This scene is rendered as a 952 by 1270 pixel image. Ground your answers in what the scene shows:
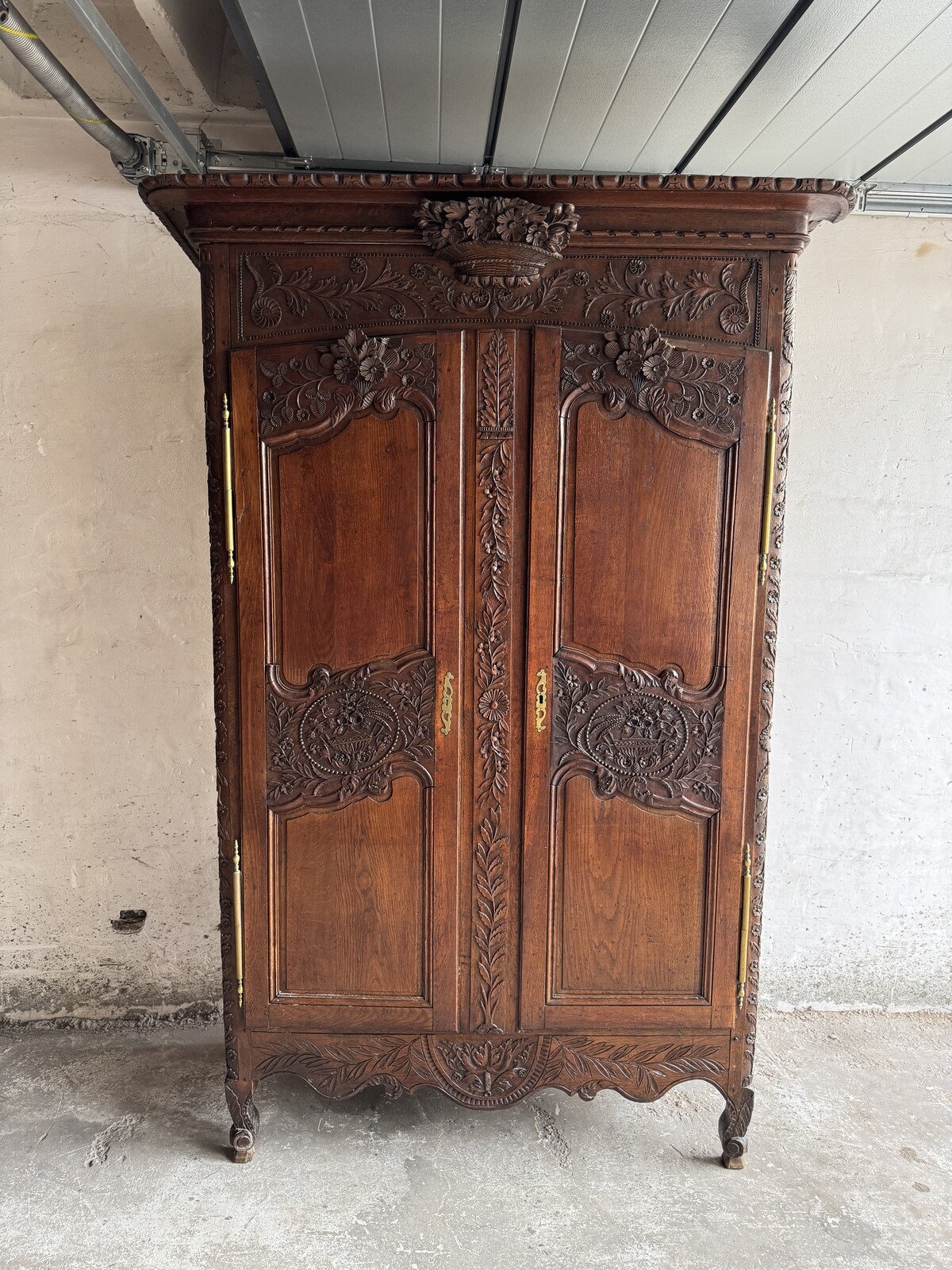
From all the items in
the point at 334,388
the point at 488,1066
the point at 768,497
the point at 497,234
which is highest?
the point at 497,234

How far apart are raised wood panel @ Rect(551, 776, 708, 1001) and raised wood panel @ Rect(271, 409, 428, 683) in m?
0.60

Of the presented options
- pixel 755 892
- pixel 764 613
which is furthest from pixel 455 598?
pixel 755 892

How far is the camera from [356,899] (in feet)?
6.94

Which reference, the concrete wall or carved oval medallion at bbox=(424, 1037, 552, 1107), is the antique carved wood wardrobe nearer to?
carved oval medallion at bbox=(424, 1037, 552, 1107)

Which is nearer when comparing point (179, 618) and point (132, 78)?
point (132, 78)

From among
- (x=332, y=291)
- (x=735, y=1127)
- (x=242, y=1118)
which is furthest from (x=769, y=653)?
(x=242, y=1118)

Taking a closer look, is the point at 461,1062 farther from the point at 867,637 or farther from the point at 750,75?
the point at 750,75

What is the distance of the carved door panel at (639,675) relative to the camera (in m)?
2.00

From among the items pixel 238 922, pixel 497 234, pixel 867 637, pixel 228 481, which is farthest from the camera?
pixel 867 637

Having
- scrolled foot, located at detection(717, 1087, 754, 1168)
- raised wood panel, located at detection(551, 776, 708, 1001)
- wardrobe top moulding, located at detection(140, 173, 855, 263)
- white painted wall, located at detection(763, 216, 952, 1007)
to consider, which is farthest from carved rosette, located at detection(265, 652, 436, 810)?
white painted wall, located at detection(763, 216, 952, 1007)

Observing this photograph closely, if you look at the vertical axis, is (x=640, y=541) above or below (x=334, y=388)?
below

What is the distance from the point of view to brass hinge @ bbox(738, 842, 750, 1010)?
2.11 meters

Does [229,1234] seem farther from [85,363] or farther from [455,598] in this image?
[85,363]

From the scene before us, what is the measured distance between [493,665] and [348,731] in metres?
0.38
